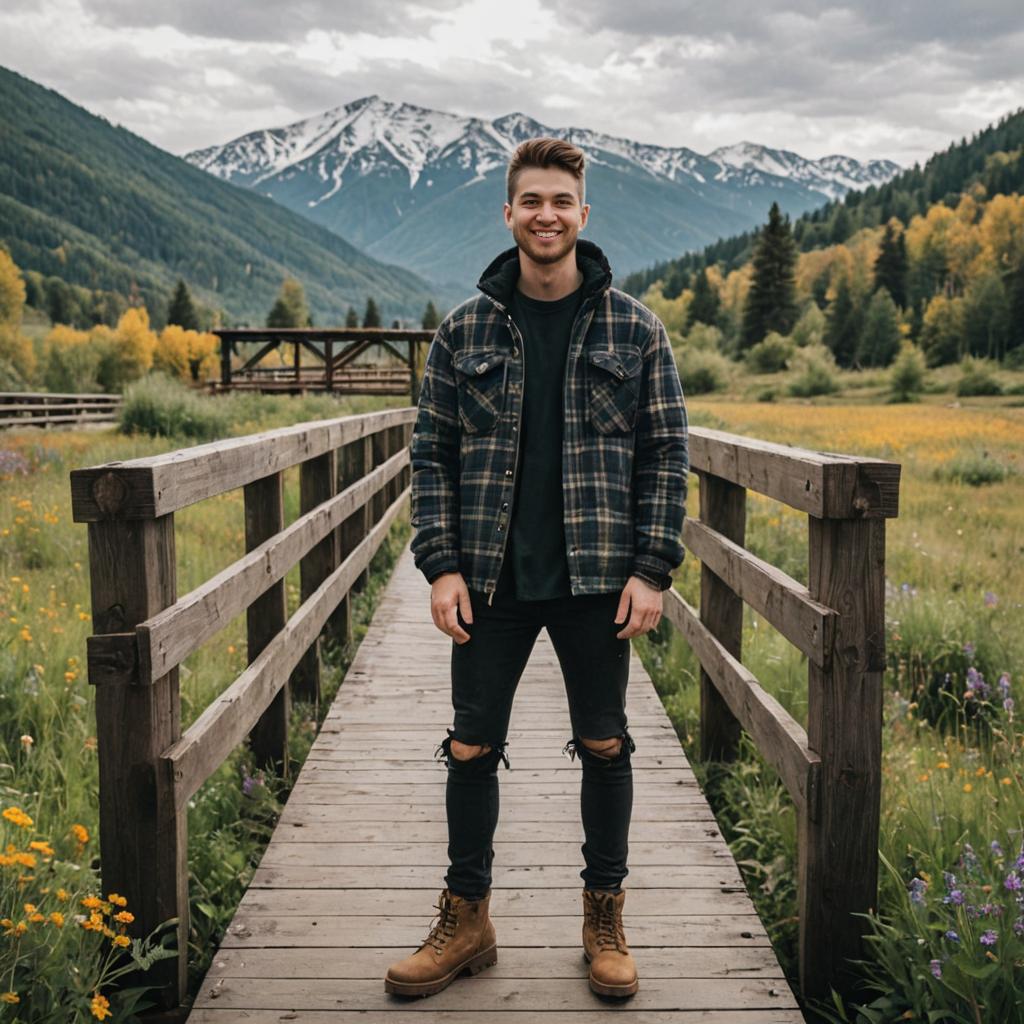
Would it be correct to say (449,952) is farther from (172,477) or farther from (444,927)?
(172,477)

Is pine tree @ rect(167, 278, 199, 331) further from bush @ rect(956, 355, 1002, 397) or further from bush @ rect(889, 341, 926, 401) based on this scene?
bush @ rect(956, 355, 1002, 397)

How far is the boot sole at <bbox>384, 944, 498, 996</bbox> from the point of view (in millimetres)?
2570

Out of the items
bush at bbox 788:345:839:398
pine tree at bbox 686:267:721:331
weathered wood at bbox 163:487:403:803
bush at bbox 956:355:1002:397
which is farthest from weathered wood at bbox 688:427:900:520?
pine tree at bbox 686:267:721:331

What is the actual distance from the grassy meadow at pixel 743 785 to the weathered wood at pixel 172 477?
0.70 metres

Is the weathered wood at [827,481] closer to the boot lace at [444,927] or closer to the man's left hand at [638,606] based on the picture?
the man's left hand at [638,606]

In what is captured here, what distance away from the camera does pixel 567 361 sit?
2.58m

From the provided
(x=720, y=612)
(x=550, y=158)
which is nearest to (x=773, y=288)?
(x=720, y=612)

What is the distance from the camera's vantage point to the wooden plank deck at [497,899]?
2.58 m

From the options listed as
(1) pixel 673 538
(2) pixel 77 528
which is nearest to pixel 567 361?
(1) pixel 673 538

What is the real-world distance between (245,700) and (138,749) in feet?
2.47

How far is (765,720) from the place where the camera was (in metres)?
3.08

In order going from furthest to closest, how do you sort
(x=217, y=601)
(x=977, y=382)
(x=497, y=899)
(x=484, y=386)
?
1. (x=977, y=382)
2. (x=497, y=899)
3. (x=217, y=601)
4. (x=484, y=386)

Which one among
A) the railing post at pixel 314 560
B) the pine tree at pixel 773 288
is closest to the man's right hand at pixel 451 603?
the railing post at pixel 314 560

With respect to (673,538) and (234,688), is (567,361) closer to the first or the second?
(673,538)
